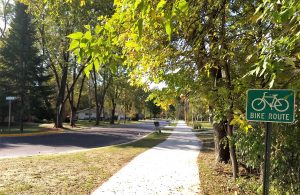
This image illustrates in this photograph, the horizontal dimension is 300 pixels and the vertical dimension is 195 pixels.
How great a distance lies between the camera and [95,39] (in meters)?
3.37

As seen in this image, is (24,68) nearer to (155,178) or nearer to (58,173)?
(58,173)

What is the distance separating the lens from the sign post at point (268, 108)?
4.82 m

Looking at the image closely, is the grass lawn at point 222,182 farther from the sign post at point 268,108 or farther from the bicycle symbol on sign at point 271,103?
the bicycle symbol on sign at point 271,103

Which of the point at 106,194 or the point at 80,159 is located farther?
the point at 80,159

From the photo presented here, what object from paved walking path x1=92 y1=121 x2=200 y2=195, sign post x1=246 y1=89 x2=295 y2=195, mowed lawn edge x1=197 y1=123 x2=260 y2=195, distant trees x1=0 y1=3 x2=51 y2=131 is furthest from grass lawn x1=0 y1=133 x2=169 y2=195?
distant trees x1=0 y1=3 x2=51 y2=131

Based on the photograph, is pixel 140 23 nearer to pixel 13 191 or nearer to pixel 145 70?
pixel 145 70

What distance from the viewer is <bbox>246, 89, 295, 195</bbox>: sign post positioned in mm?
4820

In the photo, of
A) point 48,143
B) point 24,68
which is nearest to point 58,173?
point 48,143

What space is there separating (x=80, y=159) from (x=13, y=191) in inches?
224

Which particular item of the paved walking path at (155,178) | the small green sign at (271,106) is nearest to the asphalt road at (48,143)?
the paved walking path at (155,178)

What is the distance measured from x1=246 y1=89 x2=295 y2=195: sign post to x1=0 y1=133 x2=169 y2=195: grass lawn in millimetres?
4484

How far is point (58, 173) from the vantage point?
10320mm

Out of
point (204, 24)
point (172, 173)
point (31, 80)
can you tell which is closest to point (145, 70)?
point (204, 24)

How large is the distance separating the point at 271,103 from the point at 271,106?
0.15ft
